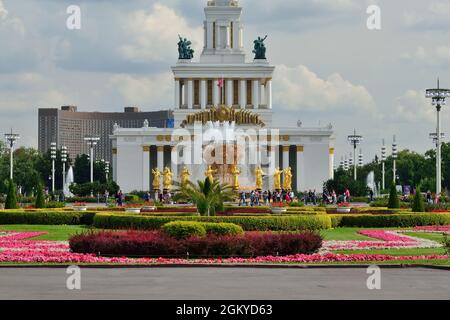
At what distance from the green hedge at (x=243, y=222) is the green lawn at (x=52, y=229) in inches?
56.7

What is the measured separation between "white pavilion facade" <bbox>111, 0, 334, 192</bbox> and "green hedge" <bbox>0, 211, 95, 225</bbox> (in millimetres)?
46278

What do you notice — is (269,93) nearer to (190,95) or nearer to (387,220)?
(190,95)

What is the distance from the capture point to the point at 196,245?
2952 cm

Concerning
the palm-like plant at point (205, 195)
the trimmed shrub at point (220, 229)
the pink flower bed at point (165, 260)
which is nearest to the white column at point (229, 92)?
the palm-like plant at point (205, 195)

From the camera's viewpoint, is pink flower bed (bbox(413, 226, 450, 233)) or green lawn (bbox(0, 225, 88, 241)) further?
pink flower bed (bbox(413, 226, 450, 233))

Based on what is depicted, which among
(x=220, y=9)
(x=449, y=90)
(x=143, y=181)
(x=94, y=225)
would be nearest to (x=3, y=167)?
(x=143, y=181)

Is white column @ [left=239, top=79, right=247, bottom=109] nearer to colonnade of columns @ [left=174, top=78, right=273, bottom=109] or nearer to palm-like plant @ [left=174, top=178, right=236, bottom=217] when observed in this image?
colonnade of columns @ [left=174, top=78, right=273, bottom=109]

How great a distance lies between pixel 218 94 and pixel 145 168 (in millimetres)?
12363

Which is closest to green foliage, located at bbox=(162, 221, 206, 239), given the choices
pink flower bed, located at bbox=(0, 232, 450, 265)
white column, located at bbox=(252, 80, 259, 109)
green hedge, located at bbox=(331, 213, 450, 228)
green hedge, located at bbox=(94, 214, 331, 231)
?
pink flower bed, located at bbox=(0, 232, 450, 265)

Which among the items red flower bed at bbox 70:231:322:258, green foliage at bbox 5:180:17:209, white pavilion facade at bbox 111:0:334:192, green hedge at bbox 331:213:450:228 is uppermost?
white pavilion facade at bbox 111:0:334:192

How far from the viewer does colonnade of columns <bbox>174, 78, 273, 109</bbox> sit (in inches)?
4491

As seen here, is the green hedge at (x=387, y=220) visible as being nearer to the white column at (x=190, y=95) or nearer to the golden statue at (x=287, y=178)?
the golden statue at (x=287, y=178)

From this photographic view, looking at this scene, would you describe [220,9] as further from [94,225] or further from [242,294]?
[242,294]

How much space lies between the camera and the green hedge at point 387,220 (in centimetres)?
4653
